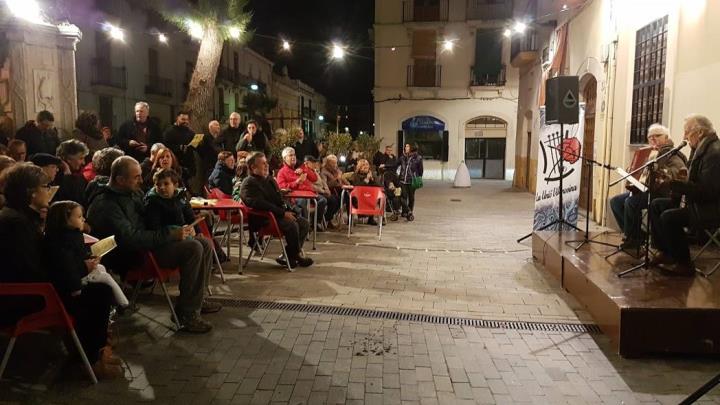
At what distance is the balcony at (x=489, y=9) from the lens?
23.8 meters

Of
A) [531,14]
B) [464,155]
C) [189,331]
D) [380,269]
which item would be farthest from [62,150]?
[464,155]

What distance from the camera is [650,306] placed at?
3893 millimetres

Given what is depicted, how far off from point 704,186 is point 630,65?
495cm

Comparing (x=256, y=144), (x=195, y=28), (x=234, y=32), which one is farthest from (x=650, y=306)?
(x=195, y=28)

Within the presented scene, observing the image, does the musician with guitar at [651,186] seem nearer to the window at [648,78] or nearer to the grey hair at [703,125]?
→ the grey hair at [703,125]

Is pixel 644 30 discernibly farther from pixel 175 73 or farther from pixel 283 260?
pixel 175 73

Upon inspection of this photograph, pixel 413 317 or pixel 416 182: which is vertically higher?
pixel 416 182

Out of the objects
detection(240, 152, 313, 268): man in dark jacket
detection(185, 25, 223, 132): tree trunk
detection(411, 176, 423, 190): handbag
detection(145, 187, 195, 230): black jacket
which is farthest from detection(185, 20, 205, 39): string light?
detection(145, 187, 195, 230): black jacket

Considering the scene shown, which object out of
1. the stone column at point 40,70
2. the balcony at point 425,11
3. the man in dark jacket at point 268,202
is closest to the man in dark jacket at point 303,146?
the stone column at point 40,70

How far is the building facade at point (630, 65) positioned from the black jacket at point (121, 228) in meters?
5.09

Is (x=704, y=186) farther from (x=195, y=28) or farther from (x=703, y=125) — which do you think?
(x=195, y=28)

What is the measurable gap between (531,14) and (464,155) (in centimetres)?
1023

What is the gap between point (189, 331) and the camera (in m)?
4.28

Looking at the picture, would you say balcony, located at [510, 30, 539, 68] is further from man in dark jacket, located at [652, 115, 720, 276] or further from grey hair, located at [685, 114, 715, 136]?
man in dark jacket, located at [652, 115, 720, 276]
